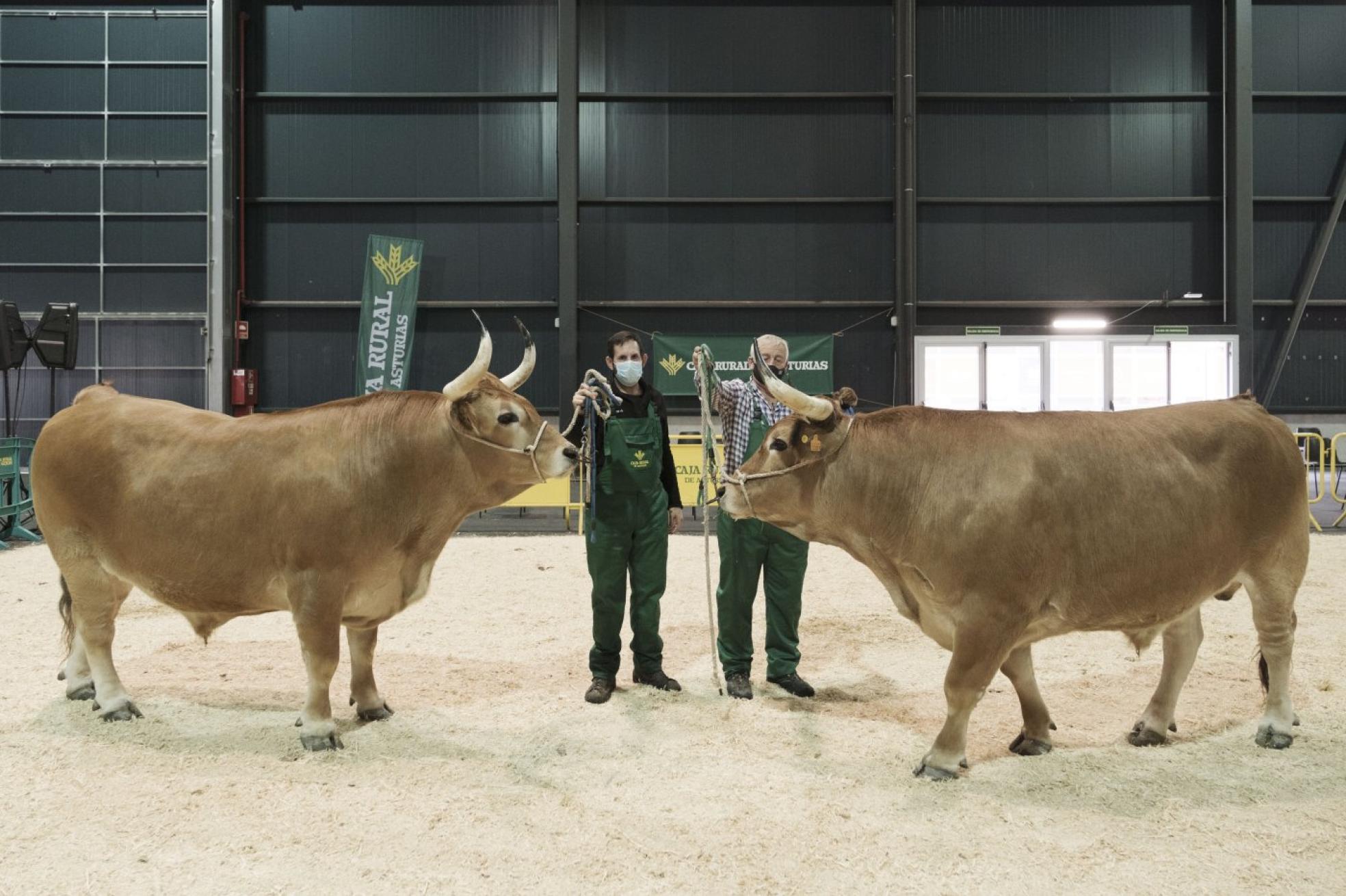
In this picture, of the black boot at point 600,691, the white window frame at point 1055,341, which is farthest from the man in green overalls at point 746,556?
the white window frame at point 1055,341

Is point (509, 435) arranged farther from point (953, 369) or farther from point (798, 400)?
point (953, 369)

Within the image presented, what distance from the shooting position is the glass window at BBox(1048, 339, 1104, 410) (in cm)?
1689

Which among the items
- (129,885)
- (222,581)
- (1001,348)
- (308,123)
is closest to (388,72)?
(308,123)

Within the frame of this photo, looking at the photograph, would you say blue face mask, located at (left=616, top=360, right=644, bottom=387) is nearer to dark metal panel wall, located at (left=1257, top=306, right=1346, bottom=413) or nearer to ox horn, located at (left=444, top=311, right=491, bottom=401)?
ox horn, located at (left=444, top=311, right=491, bottom=401)

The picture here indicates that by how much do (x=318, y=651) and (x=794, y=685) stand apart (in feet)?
8.22

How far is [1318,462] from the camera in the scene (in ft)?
50.1

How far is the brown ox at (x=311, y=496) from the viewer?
432 cm

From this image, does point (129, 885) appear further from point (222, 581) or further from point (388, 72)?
point (388, 72)

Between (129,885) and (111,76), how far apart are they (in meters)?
18.5

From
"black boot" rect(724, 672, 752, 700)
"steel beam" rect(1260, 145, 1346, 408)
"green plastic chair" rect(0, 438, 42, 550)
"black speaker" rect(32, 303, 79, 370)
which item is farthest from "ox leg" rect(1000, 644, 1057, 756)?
"steel beam" rect(1260, 145, 1346, 408)

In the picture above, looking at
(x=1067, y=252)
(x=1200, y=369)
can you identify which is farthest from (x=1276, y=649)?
(x=1200, y=369)

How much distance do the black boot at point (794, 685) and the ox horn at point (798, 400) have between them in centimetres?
183

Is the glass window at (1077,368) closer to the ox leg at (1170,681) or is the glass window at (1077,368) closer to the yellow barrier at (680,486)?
the yellow barrier at (680,486)

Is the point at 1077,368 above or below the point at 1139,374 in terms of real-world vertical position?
above
